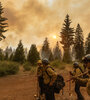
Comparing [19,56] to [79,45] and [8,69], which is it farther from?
[79,45]

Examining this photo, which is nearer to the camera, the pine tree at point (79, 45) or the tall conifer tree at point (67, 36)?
the tall conifer tree at point (67, 36)

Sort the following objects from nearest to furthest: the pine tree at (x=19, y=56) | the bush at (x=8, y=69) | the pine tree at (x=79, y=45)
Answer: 1. the bush at (x=8, y=69)
2. the pine tree at (x=19, y=56)
3. the pine tree at (x=79, y=45)

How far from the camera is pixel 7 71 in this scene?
46.3 feet

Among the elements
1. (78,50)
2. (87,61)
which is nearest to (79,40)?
(78,50)

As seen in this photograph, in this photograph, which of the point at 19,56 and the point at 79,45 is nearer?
the point at 19,56

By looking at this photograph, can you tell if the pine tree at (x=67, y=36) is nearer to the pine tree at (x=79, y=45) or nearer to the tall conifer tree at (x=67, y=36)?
the tall conifer tree at (x=67, y=36)

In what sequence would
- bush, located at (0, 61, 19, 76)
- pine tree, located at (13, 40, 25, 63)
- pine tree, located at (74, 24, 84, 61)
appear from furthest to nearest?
1. pine tree, located at (74, 24, 84, 61)
2. pine tree, located at (13, 40, 25, 63)
3. bush, located at (0, 61, 19, 76)

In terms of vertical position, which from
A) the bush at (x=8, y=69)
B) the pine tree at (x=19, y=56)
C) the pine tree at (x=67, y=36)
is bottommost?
the bush at (x=8, y=69)

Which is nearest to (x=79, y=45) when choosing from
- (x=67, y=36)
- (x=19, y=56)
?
(x=67, y=36)

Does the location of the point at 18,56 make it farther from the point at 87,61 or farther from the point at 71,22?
the point at 87,61

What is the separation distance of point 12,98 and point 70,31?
27963 millimetres

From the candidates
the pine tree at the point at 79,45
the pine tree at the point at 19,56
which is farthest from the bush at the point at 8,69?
the pine tree at the point at 79,45

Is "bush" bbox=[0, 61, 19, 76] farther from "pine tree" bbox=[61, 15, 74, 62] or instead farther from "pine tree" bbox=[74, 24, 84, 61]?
"pine tree" bbox=[74, 24, 84, 61]

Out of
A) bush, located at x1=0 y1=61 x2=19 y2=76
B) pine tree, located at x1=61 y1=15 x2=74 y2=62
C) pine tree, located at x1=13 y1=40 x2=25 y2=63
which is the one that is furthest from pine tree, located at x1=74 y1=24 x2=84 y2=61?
bush, located at x1=0 y1=61 x2=19 y2=76
